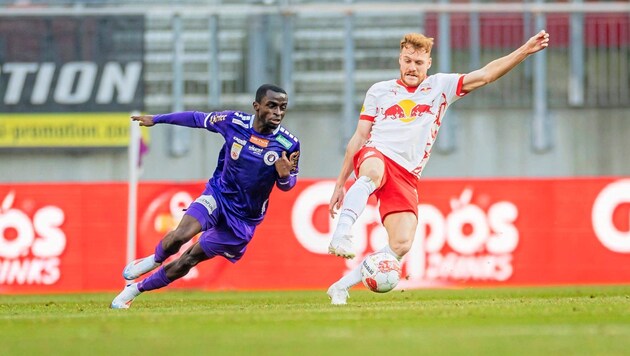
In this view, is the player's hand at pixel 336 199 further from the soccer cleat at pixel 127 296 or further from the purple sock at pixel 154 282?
the soccer cleat at pixel 127 296

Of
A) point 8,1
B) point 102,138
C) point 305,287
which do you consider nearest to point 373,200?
point 305,287

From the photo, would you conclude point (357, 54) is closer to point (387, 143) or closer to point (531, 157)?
point (531, 157)

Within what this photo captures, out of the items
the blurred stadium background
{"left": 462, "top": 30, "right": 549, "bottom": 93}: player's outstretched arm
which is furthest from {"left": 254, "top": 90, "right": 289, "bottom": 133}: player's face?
the blurred stadium background

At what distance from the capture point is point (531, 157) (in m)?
24.3

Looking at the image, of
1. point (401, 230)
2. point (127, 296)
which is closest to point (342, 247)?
point (401, 230)

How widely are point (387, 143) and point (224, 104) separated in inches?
538

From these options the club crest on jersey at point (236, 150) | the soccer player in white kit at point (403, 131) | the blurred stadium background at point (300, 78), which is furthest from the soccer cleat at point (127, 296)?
the blurred stadium background at point (300, 78)

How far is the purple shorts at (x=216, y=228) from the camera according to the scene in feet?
38.3

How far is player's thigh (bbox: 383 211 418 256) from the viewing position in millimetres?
10680

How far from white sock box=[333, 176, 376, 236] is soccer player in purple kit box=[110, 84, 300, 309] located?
1.24 metres

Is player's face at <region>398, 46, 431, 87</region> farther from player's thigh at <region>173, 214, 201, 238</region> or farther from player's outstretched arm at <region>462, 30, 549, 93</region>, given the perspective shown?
player's thigh at <region>173, 214, 201, 238</region>

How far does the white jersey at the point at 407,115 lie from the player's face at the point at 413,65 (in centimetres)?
6

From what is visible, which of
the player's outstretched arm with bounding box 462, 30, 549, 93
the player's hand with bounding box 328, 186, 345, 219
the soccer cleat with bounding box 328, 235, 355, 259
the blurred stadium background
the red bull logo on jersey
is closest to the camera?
the soccer cleat with bounding box 328, 235, 355, 259

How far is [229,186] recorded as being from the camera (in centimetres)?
1182
